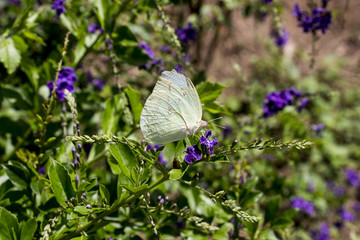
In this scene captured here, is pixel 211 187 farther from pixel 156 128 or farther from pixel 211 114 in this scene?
pixel 156 128

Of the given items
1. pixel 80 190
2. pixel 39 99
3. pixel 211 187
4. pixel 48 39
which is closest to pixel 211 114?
pixel 211 187

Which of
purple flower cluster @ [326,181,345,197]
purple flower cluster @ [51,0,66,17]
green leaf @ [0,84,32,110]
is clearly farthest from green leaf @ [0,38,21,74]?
purple flower cluster @ [326,181,345,197]

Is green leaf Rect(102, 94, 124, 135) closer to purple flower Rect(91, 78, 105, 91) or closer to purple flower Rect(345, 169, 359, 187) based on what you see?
purple flower Rect(91, 78, 105, 91)

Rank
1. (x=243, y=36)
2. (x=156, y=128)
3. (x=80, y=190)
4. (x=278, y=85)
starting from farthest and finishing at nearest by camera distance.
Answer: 1. (x=243, y=36)
2. (x=278, y=85)
3. (x=156, y=128)
4. (x=80, y=190)

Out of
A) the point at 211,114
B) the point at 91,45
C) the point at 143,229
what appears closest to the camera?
the point at 143,229

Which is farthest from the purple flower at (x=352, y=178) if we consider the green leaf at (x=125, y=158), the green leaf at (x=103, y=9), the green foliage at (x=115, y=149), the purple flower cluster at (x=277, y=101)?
the green leaf at (x=125, y=158)

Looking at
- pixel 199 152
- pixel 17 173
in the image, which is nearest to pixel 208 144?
pixel 199 152

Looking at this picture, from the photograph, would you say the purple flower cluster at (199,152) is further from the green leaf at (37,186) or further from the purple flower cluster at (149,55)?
the purple flower cluster at (149,55)
